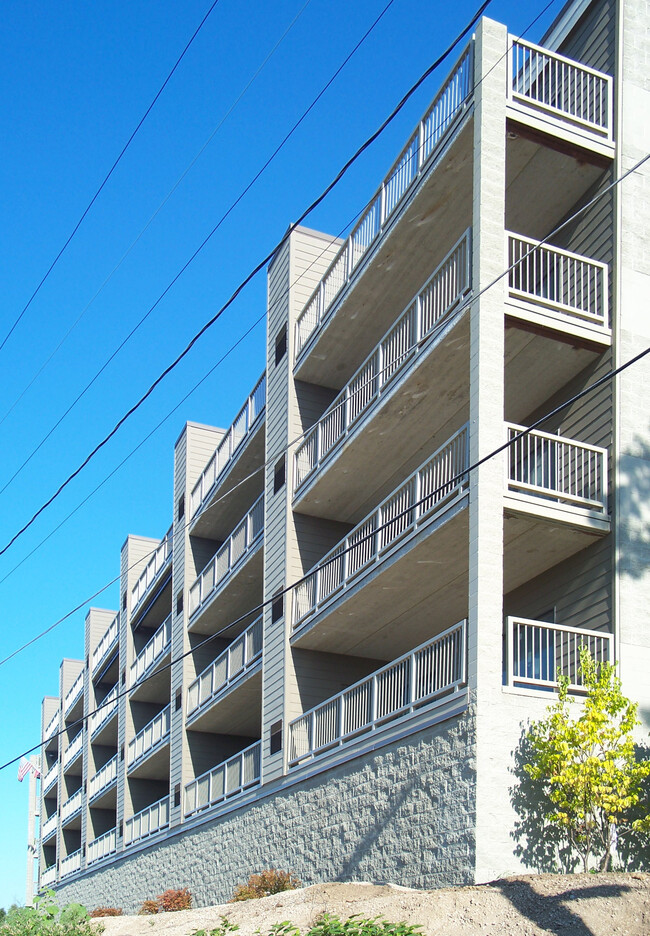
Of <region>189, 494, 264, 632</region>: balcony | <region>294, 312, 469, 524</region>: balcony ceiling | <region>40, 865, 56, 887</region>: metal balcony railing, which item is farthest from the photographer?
<region>40, 865, 56, 887</region>: metal balcony railing

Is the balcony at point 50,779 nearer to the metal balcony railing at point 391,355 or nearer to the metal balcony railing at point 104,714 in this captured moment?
the metal balcony railing at point 104,714

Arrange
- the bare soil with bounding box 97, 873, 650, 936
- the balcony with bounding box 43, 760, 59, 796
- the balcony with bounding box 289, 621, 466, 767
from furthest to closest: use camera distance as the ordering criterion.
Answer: the balcony with bounding box 43, 760, 59, 796
the balcony with bounding box 289, 621, 466, 767
the bare soil with bounding box 97, 873, 650, 936

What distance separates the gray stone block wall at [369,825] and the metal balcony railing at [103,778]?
51.6 feet

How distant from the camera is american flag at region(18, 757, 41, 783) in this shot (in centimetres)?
5600

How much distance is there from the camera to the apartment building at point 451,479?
54.2 feet

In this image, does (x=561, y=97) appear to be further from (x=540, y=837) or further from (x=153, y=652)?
(x=153, y=652)

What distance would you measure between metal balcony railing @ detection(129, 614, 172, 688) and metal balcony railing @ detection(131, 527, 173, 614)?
6.06 feet

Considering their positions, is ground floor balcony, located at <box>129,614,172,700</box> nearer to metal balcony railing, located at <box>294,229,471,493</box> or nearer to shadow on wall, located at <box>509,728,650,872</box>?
metal balcony railing, located at <box>294,229,471,493</box>

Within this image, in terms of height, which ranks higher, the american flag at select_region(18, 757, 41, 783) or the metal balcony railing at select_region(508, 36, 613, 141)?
the metal balcony railing at select_region(508, 36, 613, 141)

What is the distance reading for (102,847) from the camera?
1625 inches

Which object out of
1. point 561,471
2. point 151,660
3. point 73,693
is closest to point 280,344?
point 561,471

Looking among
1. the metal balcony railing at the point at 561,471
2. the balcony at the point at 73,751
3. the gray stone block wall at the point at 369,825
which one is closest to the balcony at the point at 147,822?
the gray stone block wall at the point at 369,825

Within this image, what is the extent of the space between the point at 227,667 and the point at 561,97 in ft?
53.2

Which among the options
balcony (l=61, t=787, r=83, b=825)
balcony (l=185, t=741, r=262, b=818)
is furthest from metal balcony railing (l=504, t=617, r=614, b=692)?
balcony (l=61, t=787, r=83, b=825)
